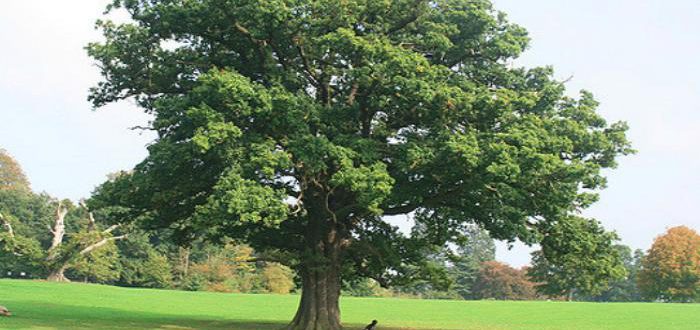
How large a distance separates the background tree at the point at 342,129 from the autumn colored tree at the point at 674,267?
70.9 m

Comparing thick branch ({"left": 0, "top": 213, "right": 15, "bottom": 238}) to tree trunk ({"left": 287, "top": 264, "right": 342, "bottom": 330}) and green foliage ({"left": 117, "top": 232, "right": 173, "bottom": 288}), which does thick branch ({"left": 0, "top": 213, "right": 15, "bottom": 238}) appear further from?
tree trunk ({"left": 287, "top": 264, "right": 342, "bottom": 330})

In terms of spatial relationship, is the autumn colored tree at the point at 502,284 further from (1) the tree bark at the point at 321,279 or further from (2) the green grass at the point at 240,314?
(1) the tree bark at the point at 321,279

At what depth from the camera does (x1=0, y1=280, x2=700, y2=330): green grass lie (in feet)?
112

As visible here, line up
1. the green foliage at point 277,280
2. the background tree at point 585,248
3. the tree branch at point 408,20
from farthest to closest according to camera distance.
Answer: the green foliage at point 277,280 → the background tree at point 585,248 → the tree branch at point 408,20

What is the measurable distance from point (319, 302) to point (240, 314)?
64.6 feet

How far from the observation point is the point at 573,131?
1026 inches

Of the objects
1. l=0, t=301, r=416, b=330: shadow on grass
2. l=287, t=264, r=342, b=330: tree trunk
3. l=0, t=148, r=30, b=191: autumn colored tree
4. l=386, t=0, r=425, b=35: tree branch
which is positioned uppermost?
l=0, t=148, r=30, b=191: autumn colored tree

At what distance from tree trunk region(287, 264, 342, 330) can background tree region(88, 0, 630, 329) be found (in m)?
0.06

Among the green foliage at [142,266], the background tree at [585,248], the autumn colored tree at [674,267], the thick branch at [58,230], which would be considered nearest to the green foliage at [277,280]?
the green foliage at [142,266]

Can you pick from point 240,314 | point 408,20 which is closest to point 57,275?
point 240,314

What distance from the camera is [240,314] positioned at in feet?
151

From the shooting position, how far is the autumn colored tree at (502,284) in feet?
381

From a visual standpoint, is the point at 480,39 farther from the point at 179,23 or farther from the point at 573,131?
the point at 179,23

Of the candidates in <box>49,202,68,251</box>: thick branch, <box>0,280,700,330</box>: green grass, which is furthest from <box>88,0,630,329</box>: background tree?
<box>49,202,68,251</box>: thick branch
